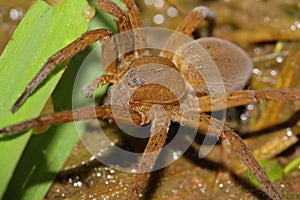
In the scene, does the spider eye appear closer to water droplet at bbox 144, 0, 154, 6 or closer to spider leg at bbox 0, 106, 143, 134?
spider leg at bbox 0, 106, 143, 134

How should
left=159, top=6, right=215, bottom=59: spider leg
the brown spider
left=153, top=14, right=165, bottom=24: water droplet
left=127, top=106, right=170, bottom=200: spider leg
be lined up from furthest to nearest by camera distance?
left=153, top=14, right=165, bottom=24: water droplet
left=159, top=6, right=215, bottom=59: spider leg
the brown spider
left=127, top=106, right=170, bottom=200: spider leg

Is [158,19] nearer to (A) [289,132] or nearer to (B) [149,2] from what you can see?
(B) [149,2]

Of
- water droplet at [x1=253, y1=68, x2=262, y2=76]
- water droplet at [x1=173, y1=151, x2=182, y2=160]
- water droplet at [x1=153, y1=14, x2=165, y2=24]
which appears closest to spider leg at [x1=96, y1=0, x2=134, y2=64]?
water droplet at [x1=173, y1=151, x2=182, y2=160]

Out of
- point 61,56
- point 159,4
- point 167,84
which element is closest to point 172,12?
point 159,4

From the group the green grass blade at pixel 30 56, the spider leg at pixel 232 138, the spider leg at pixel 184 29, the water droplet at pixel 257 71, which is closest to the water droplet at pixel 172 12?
the spider leg at pixel 184 29

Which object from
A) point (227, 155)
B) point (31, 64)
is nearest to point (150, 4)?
point (227, 155)

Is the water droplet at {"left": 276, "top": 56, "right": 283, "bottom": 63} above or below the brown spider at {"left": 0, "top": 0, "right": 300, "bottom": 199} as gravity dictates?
below

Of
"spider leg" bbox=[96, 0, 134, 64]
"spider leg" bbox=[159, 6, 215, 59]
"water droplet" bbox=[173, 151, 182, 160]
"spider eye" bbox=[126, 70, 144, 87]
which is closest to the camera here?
"spider leg" bbox=[96, 0, 134, 64]
